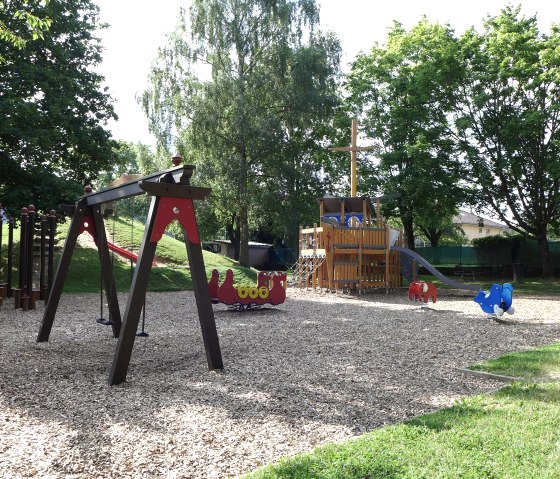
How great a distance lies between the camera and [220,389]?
5449mm

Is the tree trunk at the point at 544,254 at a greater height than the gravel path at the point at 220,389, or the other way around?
the tree trunk at the point at 544,254

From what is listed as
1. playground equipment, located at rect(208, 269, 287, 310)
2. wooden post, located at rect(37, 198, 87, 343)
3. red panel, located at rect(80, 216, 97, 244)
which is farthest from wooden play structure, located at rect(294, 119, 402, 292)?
wooden post, located at rect(37, 198, 87, 343)

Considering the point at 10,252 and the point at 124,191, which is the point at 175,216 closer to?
the point at 124,191

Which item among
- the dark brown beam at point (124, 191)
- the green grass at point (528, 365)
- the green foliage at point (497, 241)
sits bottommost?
the green grass at point (528, 365)

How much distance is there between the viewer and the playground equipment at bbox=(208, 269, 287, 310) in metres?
12.1

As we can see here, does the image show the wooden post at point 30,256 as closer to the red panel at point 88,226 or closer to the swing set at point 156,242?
the red panel at point 88,226

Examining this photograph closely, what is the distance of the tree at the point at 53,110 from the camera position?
17.1m

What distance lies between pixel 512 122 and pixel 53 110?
19013 millimetres

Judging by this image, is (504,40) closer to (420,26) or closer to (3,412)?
(420,26)

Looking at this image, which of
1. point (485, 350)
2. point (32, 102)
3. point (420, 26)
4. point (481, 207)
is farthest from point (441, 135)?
point (485, 350)

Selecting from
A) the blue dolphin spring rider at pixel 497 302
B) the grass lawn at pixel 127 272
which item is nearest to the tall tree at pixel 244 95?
the grass lawn at pixel 127 272

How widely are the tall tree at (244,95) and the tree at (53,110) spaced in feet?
26.4

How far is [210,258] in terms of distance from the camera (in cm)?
2698

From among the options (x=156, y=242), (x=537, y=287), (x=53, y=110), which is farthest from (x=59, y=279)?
(x=537, y=287)
